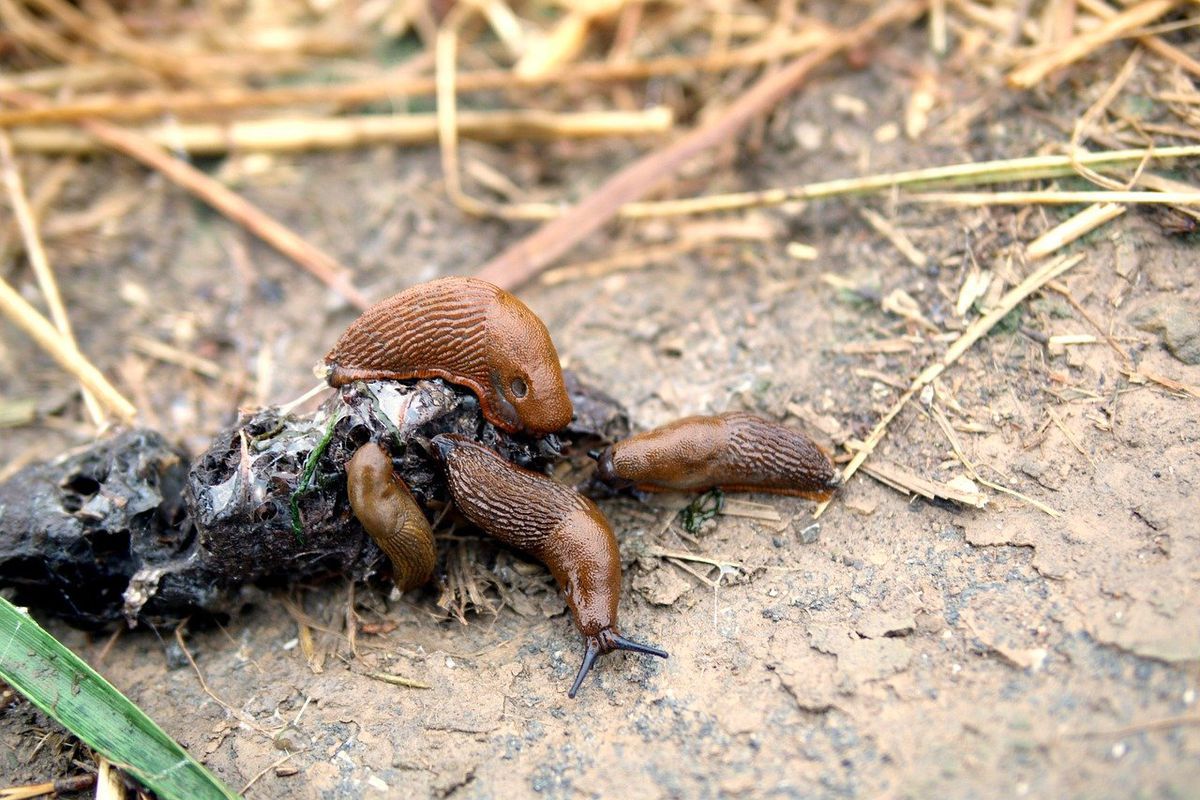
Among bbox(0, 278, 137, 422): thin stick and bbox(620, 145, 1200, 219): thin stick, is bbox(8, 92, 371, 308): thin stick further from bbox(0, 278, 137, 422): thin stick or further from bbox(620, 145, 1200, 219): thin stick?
bbox(620, 145, 1200, 219): thin stick

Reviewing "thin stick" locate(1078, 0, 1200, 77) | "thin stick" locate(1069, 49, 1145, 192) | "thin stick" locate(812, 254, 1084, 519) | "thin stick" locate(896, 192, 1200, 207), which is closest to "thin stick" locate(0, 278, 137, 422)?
"thin stick" locate(812, 254, 1084, 519)

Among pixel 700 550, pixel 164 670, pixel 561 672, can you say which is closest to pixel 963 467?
pixel 700 550

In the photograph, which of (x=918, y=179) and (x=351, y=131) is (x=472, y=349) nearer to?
(x=918, y=179)

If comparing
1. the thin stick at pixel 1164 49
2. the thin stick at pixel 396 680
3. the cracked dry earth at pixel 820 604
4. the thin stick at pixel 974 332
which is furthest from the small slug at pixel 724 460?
the thin stick at pixel 1164 49

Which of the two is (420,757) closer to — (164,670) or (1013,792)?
(164,670)

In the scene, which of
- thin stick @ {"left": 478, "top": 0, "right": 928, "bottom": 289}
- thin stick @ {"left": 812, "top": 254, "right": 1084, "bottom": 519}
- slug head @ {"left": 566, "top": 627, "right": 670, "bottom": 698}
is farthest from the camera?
thin stick @ {"left": 478, "top": 0, "right": 928, "bottom": 289}

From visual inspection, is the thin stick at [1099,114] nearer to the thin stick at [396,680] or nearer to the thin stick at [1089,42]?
the thin stick at [1089,42]
